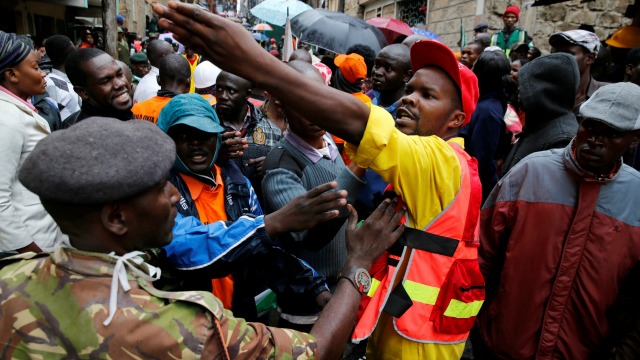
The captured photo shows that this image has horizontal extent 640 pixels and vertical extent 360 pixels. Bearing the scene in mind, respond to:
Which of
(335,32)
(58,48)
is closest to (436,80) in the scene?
(58,48)

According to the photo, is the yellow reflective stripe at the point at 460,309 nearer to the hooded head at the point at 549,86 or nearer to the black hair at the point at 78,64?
the hooded head at the point at 549,86

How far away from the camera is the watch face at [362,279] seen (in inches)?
64.6

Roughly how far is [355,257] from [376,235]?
12 centimetres

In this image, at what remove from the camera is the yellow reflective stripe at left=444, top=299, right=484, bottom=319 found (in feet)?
5.81

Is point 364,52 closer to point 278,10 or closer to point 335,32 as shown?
point 335,32

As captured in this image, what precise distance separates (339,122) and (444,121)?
75cm

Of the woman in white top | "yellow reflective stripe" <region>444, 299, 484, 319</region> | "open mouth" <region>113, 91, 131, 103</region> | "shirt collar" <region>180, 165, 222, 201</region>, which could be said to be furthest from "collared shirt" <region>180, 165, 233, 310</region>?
"open mouth" <region>113, 91, 131, 103</region>

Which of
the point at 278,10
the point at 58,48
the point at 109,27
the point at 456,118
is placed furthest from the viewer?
the point at 278,10

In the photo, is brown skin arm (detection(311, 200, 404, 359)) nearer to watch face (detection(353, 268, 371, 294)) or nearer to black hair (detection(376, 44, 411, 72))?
watch face (detection(353, 268, 371, 294))

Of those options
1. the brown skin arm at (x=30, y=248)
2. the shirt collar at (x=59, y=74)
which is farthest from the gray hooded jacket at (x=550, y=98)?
the shirt collar at (x=59, y=74)

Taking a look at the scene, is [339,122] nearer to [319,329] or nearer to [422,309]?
[319,329]

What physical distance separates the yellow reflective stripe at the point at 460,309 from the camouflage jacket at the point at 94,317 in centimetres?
89

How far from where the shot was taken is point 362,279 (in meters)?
1.65

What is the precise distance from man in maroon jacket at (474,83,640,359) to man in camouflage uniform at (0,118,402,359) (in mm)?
1551
